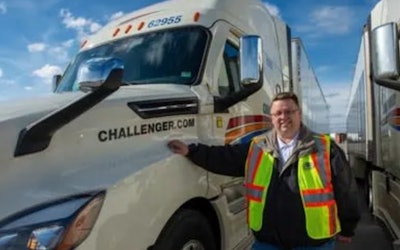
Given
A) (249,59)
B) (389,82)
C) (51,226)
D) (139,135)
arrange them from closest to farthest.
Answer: (51,226) → (139,135) → (389,82) → (249,59)

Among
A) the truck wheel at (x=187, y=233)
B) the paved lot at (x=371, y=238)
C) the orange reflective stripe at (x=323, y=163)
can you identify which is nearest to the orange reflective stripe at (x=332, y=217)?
the orange reflective stripe at (x=323, y=163)

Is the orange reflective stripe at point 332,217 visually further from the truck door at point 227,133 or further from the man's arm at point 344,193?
the truck door at point 227,133

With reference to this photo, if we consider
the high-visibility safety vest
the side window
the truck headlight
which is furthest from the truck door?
the truck headlight

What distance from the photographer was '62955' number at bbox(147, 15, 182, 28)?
5105 millimetres

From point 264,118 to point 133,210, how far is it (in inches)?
118

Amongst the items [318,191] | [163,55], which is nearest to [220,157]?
[318,191]

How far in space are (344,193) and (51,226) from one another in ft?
5.96

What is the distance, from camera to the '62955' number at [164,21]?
5.11 metres

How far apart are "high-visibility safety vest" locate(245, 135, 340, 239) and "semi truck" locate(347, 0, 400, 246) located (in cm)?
93

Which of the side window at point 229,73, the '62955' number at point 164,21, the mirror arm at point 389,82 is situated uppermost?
the '62955' number at point 164,21

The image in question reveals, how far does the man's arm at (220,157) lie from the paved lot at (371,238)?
323 cm

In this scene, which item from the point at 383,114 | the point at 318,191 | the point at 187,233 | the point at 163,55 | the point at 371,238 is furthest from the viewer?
the point at 383,114

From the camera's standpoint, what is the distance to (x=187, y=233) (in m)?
3.80

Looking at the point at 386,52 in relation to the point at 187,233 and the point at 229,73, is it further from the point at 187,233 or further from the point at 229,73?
the point at 187,233
